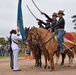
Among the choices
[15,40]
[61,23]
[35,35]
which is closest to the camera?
[61,23]

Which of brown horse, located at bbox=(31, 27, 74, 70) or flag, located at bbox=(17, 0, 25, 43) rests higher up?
flag, located at bbox=(17, 0, 25, 43)

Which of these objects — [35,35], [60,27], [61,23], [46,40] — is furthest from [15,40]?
[61,23]

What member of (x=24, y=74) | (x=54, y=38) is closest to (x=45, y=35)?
(x=54, y=38)

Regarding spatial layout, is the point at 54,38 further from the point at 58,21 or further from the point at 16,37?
the point at 16,37

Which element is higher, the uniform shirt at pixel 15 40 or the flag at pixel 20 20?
the flag at pixel 20 20

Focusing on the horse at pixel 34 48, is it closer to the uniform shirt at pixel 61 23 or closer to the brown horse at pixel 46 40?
the brown horse at pixel 46 40

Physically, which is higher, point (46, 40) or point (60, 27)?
point (60, 27)

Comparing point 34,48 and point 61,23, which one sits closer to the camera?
point 61,23

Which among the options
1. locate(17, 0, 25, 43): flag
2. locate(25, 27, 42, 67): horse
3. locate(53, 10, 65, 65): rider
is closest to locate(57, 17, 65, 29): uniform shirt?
locate(53, 10, 65, 65): rider

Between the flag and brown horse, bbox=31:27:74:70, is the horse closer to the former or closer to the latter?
the flag

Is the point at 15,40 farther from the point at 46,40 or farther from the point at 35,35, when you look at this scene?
the point at 46,40

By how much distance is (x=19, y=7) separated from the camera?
51.4ft

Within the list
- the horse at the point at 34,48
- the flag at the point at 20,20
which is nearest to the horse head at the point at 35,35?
the horse at the point at 34,48

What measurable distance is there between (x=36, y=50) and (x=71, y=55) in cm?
194
